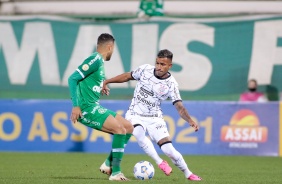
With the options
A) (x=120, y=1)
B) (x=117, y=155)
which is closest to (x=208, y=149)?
(x=120, y=1)

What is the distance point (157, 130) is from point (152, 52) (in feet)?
25.7

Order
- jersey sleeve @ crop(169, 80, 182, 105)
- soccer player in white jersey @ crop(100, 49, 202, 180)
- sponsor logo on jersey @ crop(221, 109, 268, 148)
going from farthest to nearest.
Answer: sponsor logo on jersey @ crop(221, 109, 268, 148)
soccer player in white jersey @ crop(100, 49, 202, 180)
jersey sleeve @ crop(169, 80, 182, 105)

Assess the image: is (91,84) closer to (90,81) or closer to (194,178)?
(90,81)

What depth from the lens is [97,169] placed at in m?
13.2

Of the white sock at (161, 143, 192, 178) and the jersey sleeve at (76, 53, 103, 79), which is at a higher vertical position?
the jersey sleeve at (76, 53, 103, 79)

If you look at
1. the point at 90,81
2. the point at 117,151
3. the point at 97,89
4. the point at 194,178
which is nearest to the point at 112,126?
the point at 117,151

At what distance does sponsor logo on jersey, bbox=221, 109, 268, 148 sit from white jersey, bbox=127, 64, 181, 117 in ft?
20.9

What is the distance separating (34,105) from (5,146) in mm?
1115

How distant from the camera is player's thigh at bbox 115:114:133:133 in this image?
11.0 meters

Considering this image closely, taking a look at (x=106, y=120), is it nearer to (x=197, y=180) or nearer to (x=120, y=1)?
(x=197, y=180)

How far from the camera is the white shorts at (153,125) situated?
11727 mm

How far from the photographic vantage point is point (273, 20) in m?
19.4

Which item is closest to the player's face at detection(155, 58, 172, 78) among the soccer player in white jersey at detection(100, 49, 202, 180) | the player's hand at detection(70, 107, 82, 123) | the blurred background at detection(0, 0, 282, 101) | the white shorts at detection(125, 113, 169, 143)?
the soccer player in white jersey at detection(100, 49, 202, 180)

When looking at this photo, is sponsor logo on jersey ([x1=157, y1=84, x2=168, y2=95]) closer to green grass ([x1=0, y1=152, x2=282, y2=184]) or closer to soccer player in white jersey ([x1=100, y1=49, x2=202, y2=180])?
soccer player in white jersey ([x1=100, y1=49, x2=202, y2=180])
